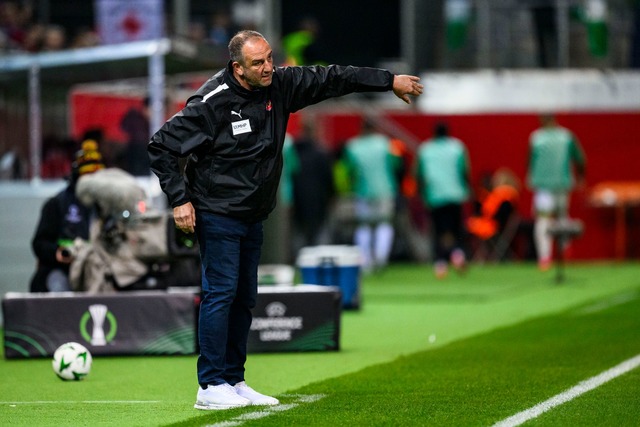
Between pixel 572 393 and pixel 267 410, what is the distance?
1.80m

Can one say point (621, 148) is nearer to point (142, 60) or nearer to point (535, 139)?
point (535, 139)

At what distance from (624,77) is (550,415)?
19613 millimetres

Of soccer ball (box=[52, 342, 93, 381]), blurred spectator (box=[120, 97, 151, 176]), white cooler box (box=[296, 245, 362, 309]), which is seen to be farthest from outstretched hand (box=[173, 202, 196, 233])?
blurred spectator (box=[120, 97, 151, 176])

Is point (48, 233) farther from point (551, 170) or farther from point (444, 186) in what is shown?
point (551, 170)

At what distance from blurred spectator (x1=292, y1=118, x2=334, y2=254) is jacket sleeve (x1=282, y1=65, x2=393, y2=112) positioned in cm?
1393

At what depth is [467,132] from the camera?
2631cm

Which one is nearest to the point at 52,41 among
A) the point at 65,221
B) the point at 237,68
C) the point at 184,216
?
the point at 65,221

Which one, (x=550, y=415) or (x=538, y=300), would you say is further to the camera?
(x=538, y=300)

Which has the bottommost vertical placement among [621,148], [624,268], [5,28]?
[624,268]

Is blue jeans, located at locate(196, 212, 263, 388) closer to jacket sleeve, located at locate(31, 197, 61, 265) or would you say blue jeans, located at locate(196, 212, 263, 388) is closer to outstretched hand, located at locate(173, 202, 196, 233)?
outstretched hand, located at locate(173, 202, 196, 233)

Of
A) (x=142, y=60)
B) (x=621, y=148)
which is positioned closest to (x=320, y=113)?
(x=621, y=148)

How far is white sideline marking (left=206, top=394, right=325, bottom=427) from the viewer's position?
300 inches

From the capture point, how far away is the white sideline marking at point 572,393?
299 inches

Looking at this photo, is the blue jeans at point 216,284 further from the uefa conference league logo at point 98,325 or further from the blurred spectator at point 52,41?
the blurred spectator at point 52,41
